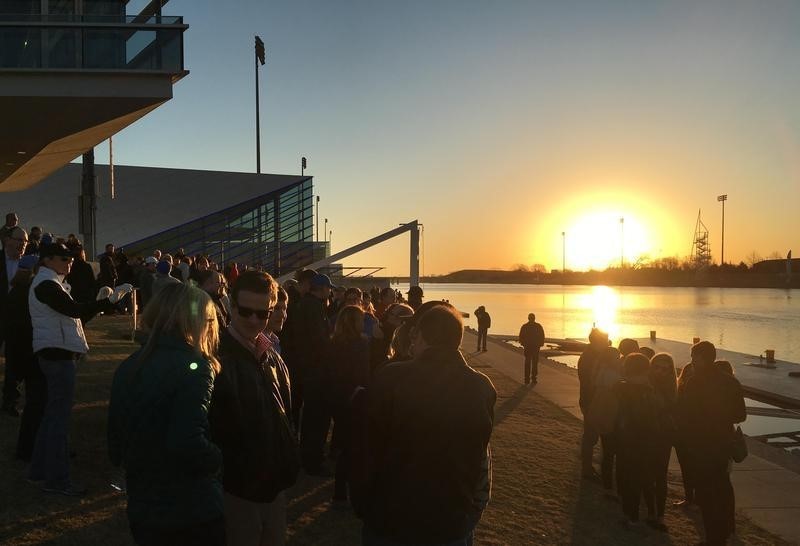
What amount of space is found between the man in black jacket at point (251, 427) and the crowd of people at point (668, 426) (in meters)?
3.75

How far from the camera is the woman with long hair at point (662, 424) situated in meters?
5.50

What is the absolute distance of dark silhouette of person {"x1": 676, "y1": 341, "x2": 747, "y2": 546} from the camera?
5055mm

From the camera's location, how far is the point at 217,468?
2.33 m

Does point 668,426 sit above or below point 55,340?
below

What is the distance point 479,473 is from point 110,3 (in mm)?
14446

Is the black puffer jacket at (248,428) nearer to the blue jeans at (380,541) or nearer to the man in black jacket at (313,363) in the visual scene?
the blue jeans at (380,541)

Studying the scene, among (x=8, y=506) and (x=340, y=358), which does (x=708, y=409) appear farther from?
(x=8, y=506)

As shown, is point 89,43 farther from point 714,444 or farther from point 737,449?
point 737,449

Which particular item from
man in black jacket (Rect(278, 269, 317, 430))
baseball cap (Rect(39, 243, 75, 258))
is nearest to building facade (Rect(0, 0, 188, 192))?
man in black jacket (Rect(278, 269, 317, 430))

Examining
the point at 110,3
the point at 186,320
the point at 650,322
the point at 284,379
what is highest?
the point at 110,3

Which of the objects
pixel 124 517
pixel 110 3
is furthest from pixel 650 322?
pixel 124 517

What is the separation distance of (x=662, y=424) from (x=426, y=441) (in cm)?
382

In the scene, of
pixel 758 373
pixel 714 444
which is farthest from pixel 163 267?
pixel 758 373

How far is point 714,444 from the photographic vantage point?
506 cm
